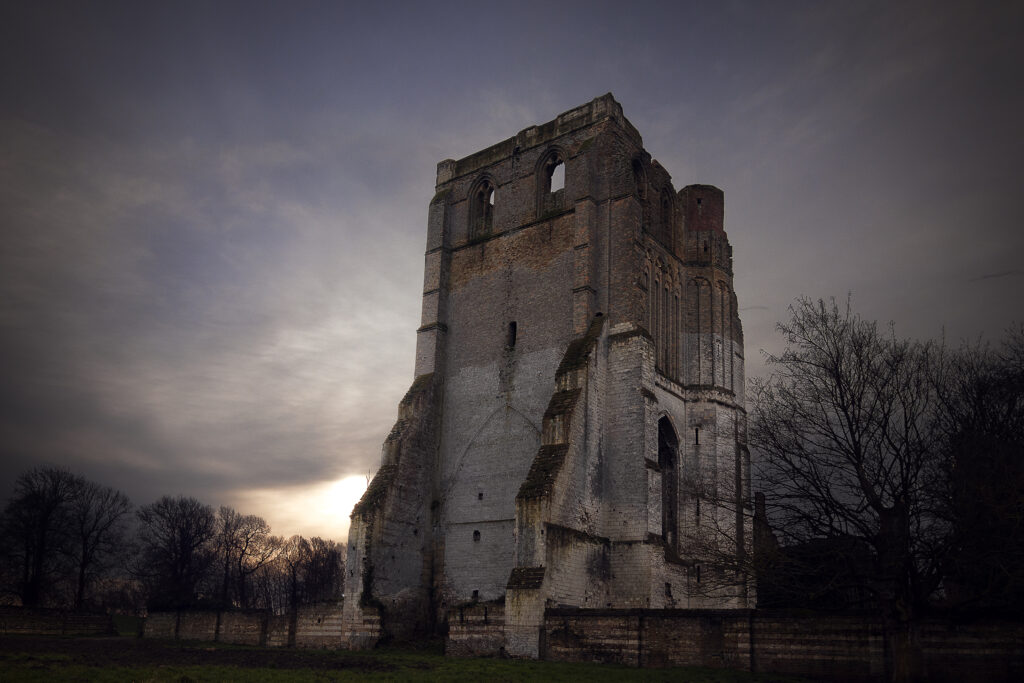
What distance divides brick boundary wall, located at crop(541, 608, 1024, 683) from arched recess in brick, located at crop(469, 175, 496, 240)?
15.8 meters

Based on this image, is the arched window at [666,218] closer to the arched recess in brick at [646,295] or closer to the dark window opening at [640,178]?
the dark window opening at [640,178]

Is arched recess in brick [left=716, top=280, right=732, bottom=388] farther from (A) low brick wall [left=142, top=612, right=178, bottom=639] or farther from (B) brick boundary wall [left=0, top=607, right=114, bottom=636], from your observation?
(B) brick boundary wall [left=0, top=607, right=114, bottom=636]

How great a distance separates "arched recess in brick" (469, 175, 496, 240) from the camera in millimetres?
31516

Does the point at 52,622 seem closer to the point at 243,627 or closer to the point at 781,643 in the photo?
the point at 243,627

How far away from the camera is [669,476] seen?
28.2 metres

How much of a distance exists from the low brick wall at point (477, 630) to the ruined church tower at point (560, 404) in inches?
5.2

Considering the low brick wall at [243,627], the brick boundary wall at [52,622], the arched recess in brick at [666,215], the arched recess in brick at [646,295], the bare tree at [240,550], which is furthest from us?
the bare tree at [240,550]

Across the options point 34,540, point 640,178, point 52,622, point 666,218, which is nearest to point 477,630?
point 640,178

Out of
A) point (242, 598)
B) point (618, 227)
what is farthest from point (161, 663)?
point (242, 598)

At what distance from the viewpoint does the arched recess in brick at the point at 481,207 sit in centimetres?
3152

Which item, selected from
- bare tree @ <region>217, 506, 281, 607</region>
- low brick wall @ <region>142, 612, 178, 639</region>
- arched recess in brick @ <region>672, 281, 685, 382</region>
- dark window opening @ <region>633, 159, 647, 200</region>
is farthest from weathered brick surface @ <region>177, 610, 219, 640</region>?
bare tree @ <region>217, 506, 281, 607</region>

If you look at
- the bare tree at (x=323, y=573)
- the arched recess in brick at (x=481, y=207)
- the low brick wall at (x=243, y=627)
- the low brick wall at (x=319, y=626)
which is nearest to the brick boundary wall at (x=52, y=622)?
the low brick wall at (x=243, y=627)

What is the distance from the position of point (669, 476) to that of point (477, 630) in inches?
379

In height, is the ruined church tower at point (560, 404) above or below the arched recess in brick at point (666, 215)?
below
